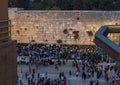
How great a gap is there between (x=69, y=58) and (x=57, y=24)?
26.2ft

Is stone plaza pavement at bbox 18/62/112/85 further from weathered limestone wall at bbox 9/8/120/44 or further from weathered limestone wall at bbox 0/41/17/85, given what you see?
weathered limestone wall at bbox 0/41/17/85

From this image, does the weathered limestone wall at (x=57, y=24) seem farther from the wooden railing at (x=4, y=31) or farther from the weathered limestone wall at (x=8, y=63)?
the wooden railing at (x=4, y=31)

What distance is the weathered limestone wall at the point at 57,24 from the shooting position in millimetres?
37188

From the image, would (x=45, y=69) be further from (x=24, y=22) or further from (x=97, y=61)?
(x=24, y=22)

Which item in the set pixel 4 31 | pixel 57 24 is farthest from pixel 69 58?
pixel 4 31

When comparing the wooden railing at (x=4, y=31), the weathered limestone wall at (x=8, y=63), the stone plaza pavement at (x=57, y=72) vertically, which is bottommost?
the stone plaza pavement at (x=57, y=72)

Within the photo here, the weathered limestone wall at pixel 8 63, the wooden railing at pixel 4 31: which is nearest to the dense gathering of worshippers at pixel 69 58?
the weathered limestone wall at pixel 8 63

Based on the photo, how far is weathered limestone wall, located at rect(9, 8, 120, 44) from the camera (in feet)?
122

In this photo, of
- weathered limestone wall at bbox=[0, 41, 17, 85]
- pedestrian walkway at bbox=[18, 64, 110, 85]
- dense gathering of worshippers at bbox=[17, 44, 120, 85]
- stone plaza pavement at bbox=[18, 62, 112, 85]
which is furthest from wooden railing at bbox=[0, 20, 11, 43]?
stone plaza pavement at bbox=[18, 62, 112, 85]

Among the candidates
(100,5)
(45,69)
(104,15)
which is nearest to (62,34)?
(104,15)

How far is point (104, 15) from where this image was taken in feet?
121

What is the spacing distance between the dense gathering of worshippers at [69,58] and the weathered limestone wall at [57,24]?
1130 mm

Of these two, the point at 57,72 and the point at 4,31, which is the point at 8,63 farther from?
the point at 57,72

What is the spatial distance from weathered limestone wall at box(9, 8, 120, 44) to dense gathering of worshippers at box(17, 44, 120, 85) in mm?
1130
